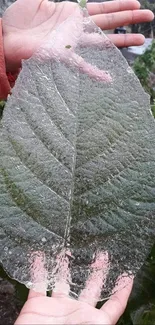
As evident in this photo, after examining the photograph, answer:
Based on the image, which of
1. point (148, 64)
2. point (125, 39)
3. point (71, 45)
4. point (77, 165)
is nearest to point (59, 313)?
point (77, 165)

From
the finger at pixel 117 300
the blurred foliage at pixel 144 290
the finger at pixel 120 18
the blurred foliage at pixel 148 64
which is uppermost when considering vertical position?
the finger at pixel 120 18

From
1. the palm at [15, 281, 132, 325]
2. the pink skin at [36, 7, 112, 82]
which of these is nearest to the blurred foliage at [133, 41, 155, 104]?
the pink skin at [36, 7, 112, 82]

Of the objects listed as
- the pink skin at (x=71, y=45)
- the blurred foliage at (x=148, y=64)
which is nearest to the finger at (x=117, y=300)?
the pink skin at (x=71, y=45)

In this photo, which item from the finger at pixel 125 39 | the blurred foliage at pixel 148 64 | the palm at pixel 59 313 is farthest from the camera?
the blurred foliage at pixel 148 64

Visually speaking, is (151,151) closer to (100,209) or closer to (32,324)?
(100,209)

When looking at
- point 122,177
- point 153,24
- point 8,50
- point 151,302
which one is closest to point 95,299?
point 122,177

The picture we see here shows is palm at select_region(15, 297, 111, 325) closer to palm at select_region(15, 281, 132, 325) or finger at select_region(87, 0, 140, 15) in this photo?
palm at select_region(15, 281, 132, 325)

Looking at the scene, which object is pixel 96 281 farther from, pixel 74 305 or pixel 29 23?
pixel 29 23

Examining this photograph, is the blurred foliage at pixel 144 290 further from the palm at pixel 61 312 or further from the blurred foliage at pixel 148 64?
the blurred foliage at pixel 148 64
